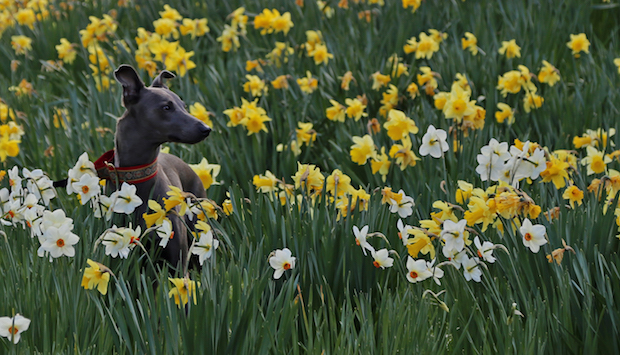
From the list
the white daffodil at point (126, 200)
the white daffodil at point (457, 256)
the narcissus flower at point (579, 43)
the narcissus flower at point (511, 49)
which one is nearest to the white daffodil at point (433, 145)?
the white daffodil at point (457, 256)

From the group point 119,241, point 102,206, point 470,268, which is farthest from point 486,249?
point 102,206

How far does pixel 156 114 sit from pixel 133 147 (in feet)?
0.46

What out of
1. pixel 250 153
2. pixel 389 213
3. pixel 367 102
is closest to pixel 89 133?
pixel 250 153

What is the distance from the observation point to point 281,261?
190 cm

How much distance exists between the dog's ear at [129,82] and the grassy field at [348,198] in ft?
0.97

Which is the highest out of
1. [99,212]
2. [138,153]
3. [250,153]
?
[138,153]

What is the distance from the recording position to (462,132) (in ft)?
10.2

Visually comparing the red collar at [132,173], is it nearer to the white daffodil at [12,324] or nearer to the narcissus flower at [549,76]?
the white daffodil at [12,324]

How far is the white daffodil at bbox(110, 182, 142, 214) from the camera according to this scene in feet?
6.70

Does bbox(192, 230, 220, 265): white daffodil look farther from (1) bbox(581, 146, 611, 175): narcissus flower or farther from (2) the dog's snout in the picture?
(1) bbox(581, 146, 611, 175): narcissus flower

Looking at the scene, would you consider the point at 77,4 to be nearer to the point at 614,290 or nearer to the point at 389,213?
the point at 389,213

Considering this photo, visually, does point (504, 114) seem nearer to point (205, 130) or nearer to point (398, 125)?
point (398, 125)

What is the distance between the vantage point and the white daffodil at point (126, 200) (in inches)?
80.4

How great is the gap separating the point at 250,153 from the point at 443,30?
2.36m
